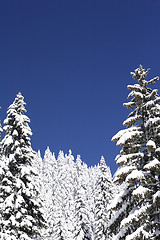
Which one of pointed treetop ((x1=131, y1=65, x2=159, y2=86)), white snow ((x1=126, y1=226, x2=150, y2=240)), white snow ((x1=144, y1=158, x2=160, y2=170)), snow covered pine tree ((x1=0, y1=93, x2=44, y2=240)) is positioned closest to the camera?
white snow ((x1=126, y1=226, x2=150, y2=240))

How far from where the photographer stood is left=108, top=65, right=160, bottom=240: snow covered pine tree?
43.6 ft

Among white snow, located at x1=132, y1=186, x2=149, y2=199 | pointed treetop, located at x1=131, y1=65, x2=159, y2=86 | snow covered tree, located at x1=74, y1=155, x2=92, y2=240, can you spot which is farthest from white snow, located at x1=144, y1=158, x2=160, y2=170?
snow covered tree, located at x1=74, y1=155, x2=92, y2=240

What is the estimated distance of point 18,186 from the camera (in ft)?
68.5

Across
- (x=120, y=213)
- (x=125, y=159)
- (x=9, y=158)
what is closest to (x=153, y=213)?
(x=120, y=213)

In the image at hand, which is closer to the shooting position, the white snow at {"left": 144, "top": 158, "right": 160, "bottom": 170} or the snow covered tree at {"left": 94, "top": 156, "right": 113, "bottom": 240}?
the white snow at {"left": 144, "top": 158, "right": 160, "bottom": 170}

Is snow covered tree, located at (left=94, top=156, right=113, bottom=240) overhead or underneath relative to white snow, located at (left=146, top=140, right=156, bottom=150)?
overhead

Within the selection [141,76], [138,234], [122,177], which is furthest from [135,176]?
[141,76]

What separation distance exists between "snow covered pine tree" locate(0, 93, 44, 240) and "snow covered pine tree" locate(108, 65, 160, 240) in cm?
765

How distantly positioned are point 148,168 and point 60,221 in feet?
110

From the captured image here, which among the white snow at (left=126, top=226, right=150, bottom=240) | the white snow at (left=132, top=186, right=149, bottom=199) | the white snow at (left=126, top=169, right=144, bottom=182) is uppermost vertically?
the white snow at (left=126, top=169, right=144, bottom=182)

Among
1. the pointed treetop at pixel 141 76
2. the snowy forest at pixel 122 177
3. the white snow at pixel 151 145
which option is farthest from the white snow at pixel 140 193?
the pointed treetop at pixel 141 76

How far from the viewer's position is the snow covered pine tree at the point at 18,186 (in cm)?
2008

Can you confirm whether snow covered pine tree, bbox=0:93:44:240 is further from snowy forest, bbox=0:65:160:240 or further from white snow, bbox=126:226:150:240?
white snow, bbox=126:226:150:240

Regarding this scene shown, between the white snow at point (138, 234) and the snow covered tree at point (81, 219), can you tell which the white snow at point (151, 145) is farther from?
the snow covered tree at point (81, 219)
